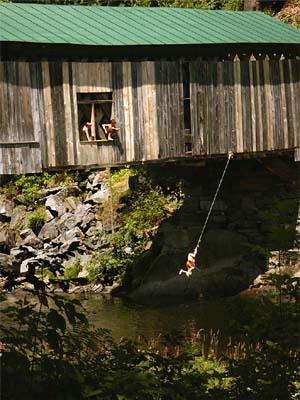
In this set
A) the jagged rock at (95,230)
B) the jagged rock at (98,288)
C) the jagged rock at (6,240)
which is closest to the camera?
the jagged rock at (98,288)

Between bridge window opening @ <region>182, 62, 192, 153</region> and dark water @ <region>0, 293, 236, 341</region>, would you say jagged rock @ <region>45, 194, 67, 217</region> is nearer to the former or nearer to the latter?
dark water @ <region>0, 293, 236, 341</region>

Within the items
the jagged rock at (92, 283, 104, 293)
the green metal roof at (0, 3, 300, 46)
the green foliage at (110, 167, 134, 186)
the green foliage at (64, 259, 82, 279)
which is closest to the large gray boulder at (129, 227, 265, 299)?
the jagged rock at (92, 283, 104, 293)

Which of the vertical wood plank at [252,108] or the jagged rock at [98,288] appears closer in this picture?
the vertical wood plank at [252,108]

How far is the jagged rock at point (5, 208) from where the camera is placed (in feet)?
70.6

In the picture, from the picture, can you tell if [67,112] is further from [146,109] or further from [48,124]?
[146,109]

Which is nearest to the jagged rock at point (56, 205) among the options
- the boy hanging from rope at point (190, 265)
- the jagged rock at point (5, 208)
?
the jagged rock at point (5, 208)

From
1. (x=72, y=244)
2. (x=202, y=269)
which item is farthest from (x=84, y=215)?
(x=202, y=269)

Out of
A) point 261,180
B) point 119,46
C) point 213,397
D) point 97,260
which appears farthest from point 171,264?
point 213,397

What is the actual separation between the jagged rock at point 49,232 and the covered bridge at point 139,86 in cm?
557

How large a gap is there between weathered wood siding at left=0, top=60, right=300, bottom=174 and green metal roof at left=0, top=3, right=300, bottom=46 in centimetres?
44

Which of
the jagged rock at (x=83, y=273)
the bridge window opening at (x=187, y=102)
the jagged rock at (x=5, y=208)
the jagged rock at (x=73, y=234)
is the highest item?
the bridge window opening at (x=187, y=102)

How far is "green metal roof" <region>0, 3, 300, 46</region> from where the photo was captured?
1305 cm

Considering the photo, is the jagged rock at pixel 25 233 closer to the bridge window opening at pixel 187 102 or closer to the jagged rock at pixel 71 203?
the jagged rock at pixel 71 203

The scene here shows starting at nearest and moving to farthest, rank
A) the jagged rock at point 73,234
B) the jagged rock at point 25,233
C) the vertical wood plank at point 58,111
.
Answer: the vertical wood plank at point 58,111
the jagged rock at point 73,234
the jagged rock at point 25,233
